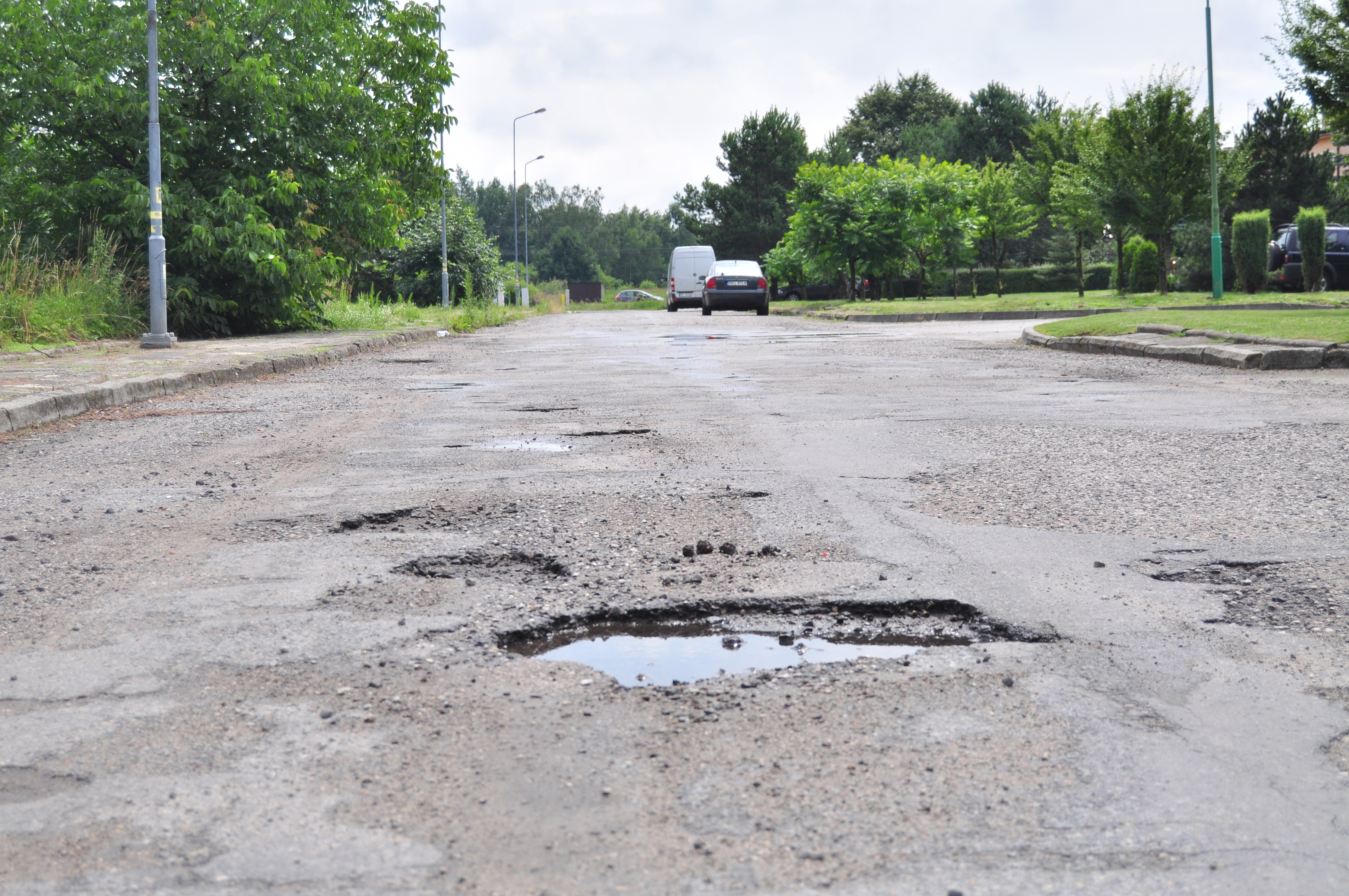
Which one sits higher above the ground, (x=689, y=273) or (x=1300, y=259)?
(x=689, y=273)

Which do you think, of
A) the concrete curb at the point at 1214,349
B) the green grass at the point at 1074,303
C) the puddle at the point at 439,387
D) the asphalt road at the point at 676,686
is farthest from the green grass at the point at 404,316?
the asphalt road at the point at 676,686

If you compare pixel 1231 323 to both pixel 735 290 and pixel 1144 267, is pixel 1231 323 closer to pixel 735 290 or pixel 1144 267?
pixel 1144 267

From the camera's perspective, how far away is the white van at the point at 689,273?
38.4 metres

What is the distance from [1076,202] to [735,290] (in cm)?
929

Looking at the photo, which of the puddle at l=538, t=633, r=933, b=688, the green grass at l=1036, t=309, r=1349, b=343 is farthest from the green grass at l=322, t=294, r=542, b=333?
the puddle at l=538, t=633, r=933, b=688

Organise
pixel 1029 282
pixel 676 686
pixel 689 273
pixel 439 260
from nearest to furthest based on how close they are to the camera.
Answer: pixel 676 686
pixel 439 260
pixel 689 273
pixel 1029 282

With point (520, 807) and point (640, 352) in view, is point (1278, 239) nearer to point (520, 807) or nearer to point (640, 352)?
point (640, 352)

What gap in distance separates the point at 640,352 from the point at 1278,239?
21652mm

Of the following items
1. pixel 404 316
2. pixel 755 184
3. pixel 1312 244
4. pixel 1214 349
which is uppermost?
pixel 755 184

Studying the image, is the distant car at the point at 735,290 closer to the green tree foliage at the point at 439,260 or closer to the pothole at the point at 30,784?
the green tree foliage at the point at 439,260

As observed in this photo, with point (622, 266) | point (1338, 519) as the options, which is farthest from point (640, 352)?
point (622, 266)

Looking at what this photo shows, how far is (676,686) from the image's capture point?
271 centimetres

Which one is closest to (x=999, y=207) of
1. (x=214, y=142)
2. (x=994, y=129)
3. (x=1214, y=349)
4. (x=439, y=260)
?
(x=439, y=260)

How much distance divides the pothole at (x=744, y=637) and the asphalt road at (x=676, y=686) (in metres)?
0.02
